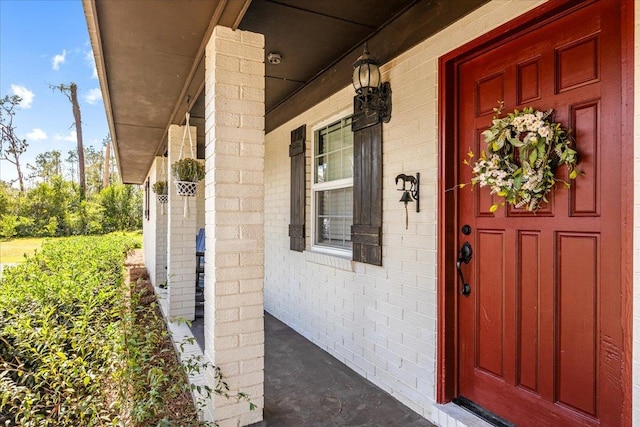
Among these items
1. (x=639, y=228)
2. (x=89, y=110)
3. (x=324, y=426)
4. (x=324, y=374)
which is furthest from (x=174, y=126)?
(x=89, y=110)

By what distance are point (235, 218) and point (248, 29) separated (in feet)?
4.82

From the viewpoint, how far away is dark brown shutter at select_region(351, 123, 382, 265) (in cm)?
280

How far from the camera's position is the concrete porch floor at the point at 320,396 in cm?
234

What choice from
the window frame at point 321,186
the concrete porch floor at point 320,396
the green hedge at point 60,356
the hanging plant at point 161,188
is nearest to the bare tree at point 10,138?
the hanging plant at point 161,188

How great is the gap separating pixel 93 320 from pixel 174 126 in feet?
7.64

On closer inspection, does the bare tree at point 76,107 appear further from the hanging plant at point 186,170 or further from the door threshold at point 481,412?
the door threshold at point 481,412

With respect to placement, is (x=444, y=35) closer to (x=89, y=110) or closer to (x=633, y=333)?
(x=633, y=333)

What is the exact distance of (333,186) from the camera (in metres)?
3.70

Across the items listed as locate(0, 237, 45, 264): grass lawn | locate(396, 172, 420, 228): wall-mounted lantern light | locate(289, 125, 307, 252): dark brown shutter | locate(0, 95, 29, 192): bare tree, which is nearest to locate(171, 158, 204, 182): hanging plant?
locate(289, 125, 307, 252): dark brown shutter

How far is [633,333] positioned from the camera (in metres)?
1.44

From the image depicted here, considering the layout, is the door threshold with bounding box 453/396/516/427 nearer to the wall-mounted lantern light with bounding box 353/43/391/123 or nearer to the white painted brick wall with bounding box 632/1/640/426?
the white painted brick wall with bounding box 632/1/640/426

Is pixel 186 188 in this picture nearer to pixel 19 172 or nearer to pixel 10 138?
pixel 10 138

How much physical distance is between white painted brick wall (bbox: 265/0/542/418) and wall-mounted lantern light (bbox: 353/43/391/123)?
2.7 inches

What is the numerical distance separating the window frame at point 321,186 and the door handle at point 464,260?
1.24m
